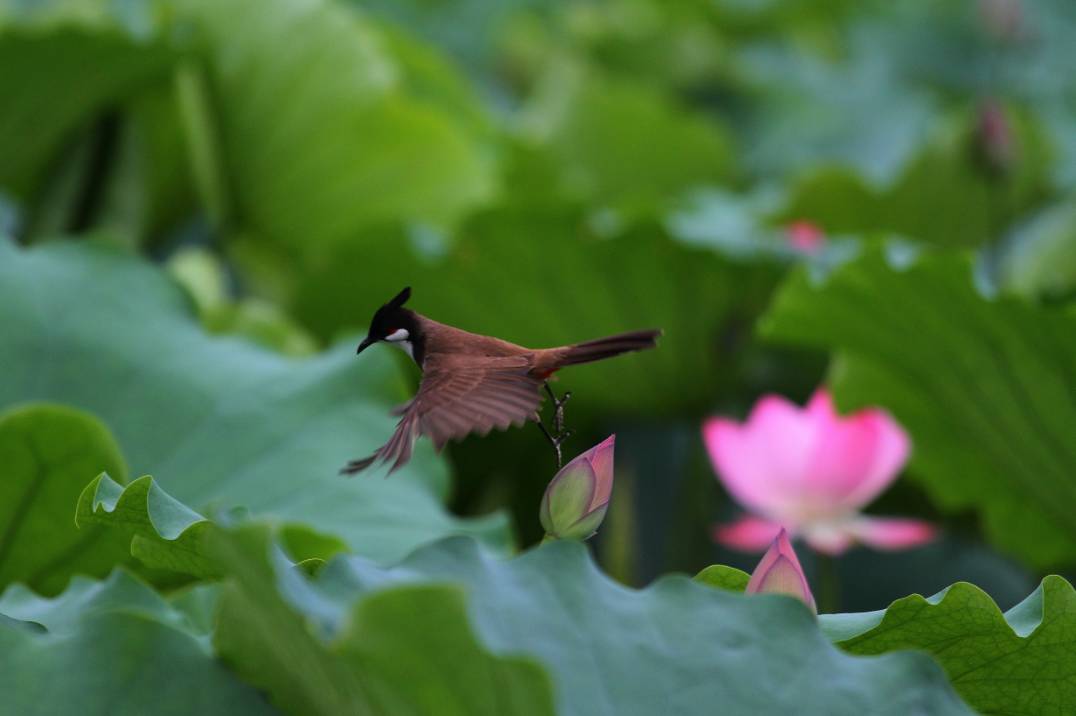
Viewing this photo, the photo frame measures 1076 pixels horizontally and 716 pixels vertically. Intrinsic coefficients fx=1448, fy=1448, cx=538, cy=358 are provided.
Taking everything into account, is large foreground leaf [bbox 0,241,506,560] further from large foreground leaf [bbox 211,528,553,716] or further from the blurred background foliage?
large foreground leaf [bbox 211,528,553,716]

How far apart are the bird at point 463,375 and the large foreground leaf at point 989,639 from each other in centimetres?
19

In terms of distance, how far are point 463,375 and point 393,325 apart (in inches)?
1.2

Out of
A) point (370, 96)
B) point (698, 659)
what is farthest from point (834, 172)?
point (698, 659)

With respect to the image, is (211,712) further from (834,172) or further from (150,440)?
(834,172)

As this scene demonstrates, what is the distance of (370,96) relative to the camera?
66.4 inches

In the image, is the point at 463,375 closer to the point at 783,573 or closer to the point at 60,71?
the point at 783,573

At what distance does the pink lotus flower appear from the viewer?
1.16m

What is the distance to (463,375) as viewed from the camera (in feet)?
1.68

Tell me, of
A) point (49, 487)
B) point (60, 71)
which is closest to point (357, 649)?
point (49, 487)

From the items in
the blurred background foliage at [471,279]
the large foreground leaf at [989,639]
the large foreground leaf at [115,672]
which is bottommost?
the blurred background foliage at [471,279]

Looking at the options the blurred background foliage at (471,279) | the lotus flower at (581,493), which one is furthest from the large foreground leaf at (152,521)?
the blurred background foliage at (471,279)

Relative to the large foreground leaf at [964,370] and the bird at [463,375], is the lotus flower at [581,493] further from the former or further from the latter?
the large foreground leaf at [964,370]

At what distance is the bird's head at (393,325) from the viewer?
51 cm

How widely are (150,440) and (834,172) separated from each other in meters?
1.07
